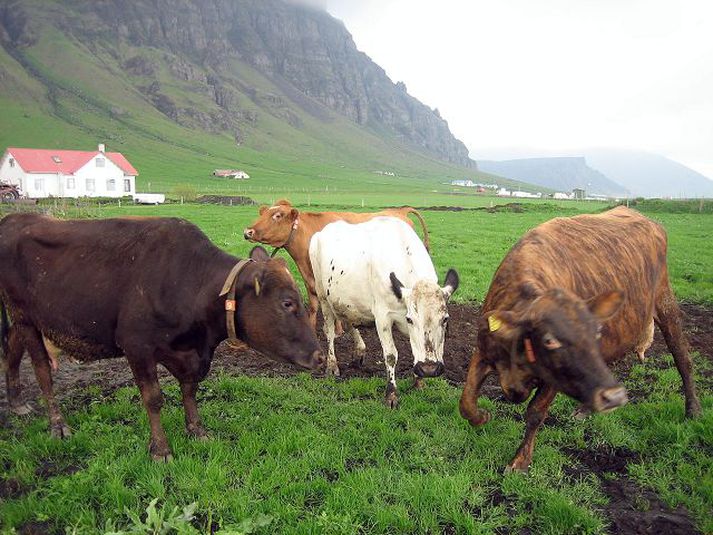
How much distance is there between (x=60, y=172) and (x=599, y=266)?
82.5m

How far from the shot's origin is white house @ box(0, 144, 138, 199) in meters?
70.6

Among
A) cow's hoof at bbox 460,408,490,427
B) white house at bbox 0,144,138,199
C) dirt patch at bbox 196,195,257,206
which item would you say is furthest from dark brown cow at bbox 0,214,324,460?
white house at bbox 0,144,138,199

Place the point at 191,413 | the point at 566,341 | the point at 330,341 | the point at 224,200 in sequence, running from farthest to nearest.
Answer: the point at 224,200 < the point at 330,341 < the point at 191,413 < the point at 566,341

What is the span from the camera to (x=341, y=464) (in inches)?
198

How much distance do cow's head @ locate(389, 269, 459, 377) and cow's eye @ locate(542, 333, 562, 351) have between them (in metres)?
1.85

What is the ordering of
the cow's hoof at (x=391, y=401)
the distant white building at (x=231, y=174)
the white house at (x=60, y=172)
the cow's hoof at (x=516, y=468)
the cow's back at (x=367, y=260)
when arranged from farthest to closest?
1. the distant white building at (x=231, y=174)
2. the white house at (x=60, y=172)
3. the cow's back at (x=367, y=260)
4. the cow's hoof at (x=391, y=401)
5. the cow's hoof at (x=516, y=468)

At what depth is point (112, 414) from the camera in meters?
6.08

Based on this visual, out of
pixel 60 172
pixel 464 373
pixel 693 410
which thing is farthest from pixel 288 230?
pixel 60 172

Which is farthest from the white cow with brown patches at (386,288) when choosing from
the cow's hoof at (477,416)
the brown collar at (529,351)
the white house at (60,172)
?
the white house at (60,172)

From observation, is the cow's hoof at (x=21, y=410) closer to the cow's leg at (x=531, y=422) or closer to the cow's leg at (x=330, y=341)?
the cow's leg at (x=330, y=341)

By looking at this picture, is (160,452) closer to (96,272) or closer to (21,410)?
(96,272)

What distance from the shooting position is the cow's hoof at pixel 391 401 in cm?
654

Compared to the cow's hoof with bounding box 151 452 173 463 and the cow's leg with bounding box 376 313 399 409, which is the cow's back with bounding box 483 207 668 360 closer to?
the cow's leg with bounding box 376 313 399 409

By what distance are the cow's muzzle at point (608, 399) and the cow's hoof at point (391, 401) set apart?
304cm
